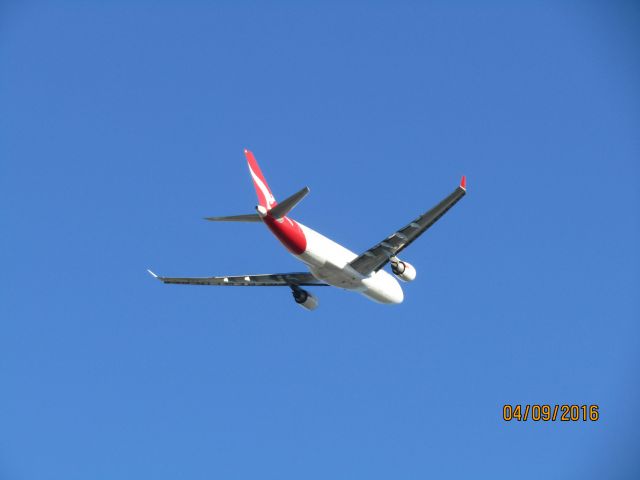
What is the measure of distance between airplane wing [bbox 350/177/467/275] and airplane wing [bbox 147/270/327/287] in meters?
5.64

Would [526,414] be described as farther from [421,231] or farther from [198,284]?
[198,284]

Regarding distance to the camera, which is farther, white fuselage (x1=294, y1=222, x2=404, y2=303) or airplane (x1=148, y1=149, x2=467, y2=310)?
white fuselage (x1=294, y1=222, x2=404, y2=303)

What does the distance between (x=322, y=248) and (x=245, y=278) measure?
9.42 m

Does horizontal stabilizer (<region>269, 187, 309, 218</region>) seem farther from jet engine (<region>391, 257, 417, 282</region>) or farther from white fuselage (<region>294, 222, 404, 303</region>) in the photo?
jet engine (<region>391, 257, 417, 282</region>)

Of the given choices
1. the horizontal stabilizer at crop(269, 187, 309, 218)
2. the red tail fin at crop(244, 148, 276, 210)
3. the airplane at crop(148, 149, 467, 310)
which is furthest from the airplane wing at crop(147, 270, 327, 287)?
the horizontal stabilizer at crop(269, 187, 309, 218)

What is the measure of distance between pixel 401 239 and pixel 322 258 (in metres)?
4.71

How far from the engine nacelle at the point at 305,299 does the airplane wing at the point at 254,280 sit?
545mm

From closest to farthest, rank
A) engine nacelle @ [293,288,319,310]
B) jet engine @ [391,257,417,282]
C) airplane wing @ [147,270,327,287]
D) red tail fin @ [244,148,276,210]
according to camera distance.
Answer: red tail fin @ [244,148,276,210], jet engine @ [391,257,417,282], airplane wing @ [147,270,327,287], engine nacelle @ [293,288,319,310]

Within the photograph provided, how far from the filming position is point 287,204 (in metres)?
36.6

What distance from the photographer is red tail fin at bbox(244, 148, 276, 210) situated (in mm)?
40688

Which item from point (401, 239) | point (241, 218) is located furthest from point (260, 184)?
point (401, 239)

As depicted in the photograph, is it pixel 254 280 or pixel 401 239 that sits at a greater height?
pixel 401 239

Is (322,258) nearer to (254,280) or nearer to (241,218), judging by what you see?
(241,218)

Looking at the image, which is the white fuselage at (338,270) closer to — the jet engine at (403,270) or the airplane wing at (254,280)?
the jet engine at (403,270)
